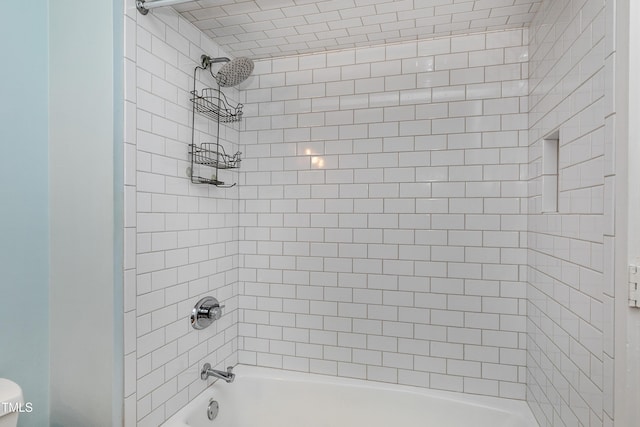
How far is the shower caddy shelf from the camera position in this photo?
188 cm

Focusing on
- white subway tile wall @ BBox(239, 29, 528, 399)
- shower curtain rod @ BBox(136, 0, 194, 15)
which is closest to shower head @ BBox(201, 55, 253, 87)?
white subway tile wall @ BBox(239, 29, 528, 399)

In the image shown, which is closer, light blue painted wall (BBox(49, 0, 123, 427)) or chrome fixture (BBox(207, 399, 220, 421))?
light blue painted wall (BBox(49, 0, 123, 427))

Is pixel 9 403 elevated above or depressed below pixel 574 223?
below

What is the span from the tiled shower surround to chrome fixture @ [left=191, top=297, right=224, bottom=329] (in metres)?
0.06

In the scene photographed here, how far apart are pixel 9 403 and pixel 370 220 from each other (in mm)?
1703

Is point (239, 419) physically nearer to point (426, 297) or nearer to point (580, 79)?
point (426, 297)

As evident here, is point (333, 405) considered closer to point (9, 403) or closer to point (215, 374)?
point (215, 374)

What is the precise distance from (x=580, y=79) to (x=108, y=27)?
1.75 meters

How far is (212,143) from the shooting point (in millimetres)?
2029

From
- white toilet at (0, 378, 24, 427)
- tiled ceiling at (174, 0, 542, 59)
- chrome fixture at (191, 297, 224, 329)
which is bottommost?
white toilet at (0, 378, 24, 427)

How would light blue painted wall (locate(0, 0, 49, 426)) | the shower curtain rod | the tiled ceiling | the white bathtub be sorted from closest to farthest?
light blue painted wall (locate(0, 0, 49, 426)) < the shower curtain rod < the tiled ceiling < the white bathtub

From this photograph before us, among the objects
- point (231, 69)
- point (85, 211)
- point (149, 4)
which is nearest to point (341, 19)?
Result: point (231, 69)

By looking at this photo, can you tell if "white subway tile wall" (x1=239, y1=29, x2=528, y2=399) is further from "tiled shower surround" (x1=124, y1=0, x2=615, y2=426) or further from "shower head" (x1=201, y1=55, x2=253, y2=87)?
"shower head" (x1=201, y1=55, x2=253, y2=87)

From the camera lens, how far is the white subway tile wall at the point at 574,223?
102 cm
